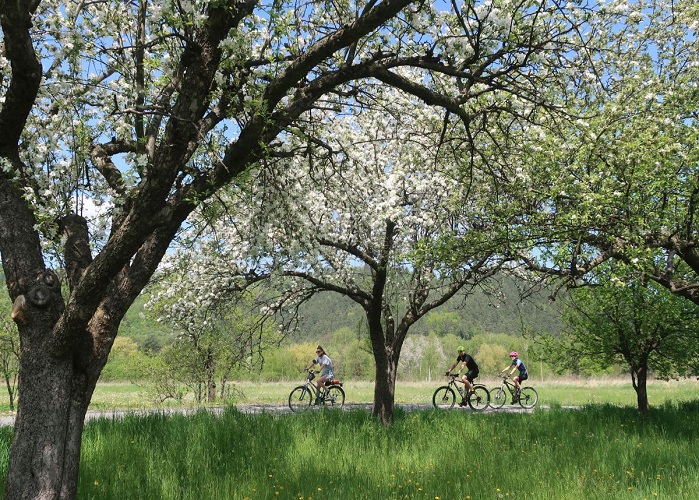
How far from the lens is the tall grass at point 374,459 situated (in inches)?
228

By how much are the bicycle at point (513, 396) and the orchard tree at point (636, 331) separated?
5.38 metres

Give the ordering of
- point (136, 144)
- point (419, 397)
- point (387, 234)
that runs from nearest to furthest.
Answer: point (136, 144), point (387, 234), point (419, 397)

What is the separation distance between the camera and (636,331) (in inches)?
500

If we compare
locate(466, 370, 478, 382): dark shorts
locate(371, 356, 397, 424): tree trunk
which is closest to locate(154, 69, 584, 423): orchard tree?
locate(371, 356, 397, 424): tree trunk

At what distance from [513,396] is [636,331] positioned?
25.3 ft

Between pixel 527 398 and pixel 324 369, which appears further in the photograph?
pixel 527 398

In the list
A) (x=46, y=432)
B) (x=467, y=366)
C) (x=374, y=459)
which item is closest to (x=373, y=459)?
(x=374, y=459)

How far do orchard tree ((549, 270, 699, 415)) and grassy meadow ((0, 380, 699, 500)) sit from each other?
2.30 m

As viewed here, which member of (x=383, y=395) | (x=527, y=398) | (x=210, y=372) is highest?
(x=383, y=395)

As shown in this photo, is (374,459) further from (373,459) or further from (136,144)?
(136,144)


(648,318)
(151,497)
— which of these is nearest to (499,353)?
(648,318)

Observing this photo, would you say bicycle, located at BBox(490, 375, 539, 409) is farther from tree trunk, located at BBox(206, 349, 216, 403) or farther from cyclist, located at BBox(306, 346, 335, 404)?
tree trunk, located at BBox(206, 349, 216, 403)

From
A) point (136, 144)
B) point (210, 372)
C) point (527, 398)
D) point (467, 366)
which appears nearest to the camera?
point (136, 144)

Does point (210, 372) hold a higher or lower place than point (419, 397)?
higher
